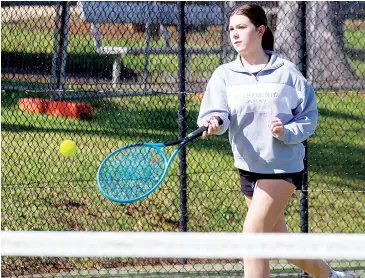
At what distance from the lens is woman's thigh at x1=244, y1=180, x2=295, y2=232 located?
4.27m

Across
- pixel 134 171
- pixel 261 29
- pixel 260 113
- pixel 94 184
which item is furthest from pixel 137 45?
pixel 260 113

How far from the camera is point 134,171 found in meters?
4.57

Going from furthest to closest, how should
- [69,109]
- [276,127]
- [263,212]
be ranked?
[69,109] < [263,212] < [276,127]

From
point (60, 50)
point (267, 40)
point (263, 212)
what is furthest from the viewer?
point (60, 50)

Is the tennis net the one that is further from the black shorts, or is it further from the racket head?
the racket head

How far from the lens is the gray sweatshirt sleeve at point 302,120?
13.7 ft

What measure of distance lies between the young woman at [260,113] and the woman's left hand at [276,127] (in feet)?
0.36

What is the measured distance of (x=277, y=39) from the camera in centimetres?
898

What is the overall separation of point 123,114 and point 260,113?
247cm

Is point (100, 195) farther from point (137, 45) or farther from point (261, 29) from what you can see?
point (261, 29)

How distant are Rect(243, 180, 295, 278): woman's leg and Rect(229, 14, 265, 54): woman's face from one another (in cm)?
62

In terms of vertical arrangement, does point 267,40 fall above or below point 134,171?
above

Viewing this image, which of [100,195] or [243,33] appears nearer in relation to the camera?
[243,33]

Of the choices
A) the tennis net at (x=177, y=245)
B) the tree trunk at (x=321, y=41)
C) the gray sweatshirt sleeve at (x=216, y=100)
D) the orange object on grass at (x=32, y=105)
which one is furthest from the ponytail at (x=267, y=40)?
the orange object on grass at (x=32, y=105)
